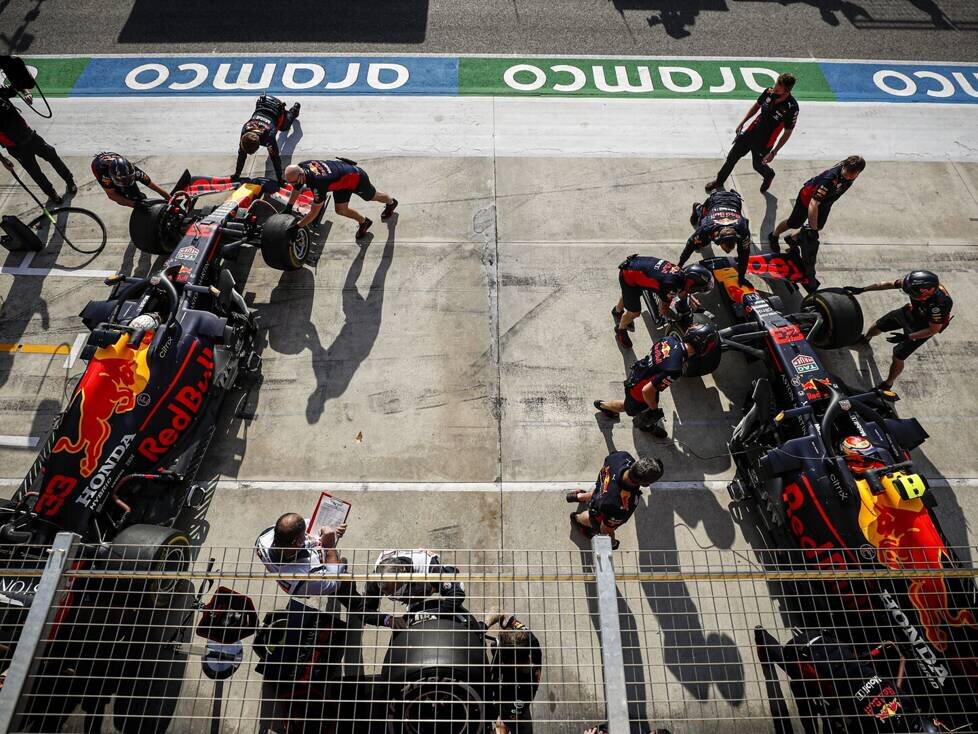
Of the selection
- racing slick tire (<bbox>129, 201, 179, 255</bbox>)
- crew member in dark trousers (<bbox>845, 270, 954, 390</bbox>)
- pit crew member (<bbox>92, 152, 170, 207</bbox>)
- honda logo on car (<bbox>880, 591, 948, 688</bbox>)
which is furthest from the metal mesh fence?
pit crew member (<bbox>92, 152, 170, 207</bbox>)

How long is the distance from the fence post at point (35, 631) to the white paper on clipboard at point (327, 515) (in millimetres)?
2086

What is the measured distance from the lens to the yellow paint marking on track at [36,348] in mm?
7152

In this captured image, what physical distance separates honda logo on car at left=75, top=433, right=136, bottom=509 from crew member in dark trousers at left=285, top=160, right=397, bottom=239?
318 cm

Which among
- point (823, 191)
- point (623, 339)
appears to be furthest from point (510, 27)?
point (623, 339)

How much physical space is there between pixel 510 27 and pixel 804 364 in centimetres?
900

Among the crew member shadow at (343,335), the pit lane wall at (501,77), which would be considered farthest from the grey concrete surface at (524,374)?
the pit lane wall at (501,77)

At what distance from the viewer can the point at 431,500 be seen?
20.0 feet

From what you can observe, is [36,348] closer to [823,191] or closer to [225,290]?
[225,290]

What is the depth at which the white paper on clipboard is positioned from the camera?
17.0ft

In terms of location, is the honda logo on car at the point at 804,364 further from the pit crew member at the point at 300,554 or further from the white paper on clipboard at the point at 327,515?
the pit crew member at the point at 300,554

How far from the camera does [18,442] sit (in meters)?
6.50

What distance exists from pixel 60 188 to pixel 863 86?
1316cm

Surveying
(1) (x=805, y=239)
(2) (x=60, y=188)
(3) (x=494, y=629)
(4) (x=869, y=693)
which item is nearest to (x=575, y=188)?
(1) (x=805, y=239)

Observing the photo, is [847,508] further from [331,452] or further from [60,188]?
[60,188]
